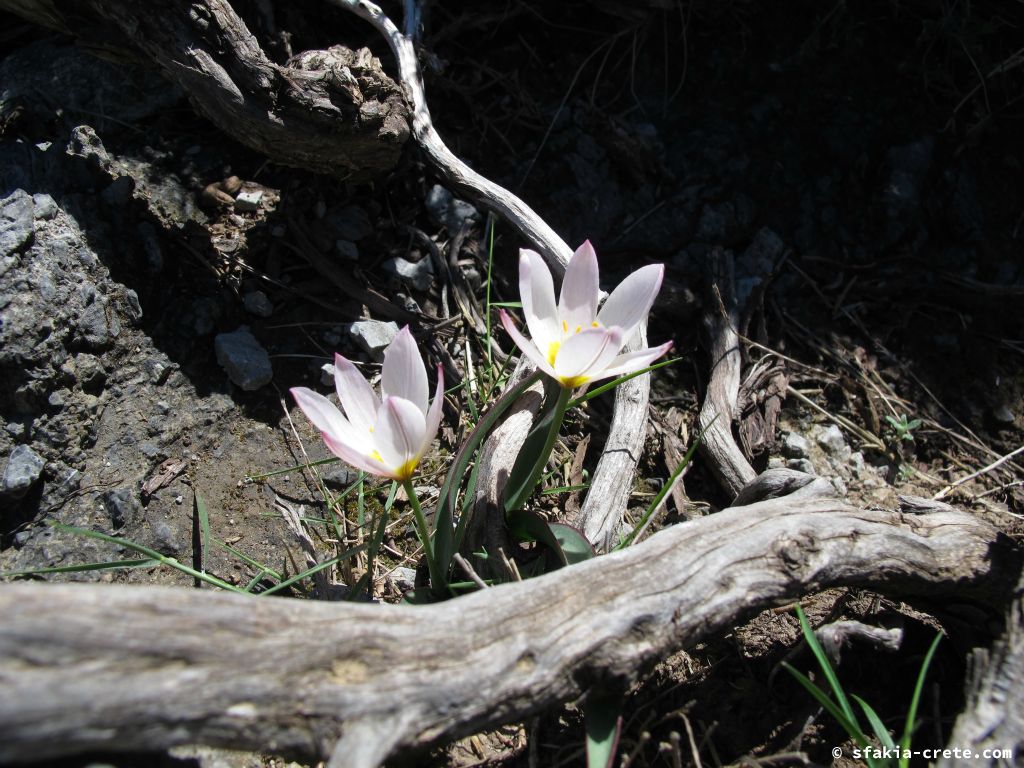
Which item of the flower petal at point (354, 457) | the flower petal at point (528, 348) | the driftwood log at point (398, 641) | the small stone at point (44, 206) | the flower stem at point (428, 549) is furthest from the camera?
the small stone at point (44, 206)

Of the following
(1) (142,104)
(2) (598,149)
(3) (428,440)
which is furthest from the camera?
(2) (598,149)

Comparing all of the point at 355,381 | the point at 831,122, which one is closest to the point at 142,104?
the point at 355,381

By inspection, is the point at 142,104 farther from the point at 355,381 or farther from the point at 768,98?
the point at 768,98

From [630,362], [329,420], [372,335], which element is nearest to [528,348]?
[630,362]

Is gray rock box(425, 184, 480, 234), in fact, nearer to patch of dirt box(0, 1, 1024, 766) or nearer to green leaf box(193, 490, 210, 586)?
patch of dirt box(0, 1, 1024, 766)

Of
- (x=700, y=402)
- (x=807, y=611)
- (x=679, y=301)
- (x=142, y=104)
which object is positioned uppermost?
(x=142, y=104)

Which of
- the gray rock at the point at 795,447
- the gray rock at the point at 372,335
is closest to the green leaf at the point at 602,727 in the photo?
the gray rock at the point at 795,447

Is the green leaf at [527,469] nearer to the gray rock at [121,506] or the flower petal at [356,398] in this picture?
the flower petal at [356,398]
